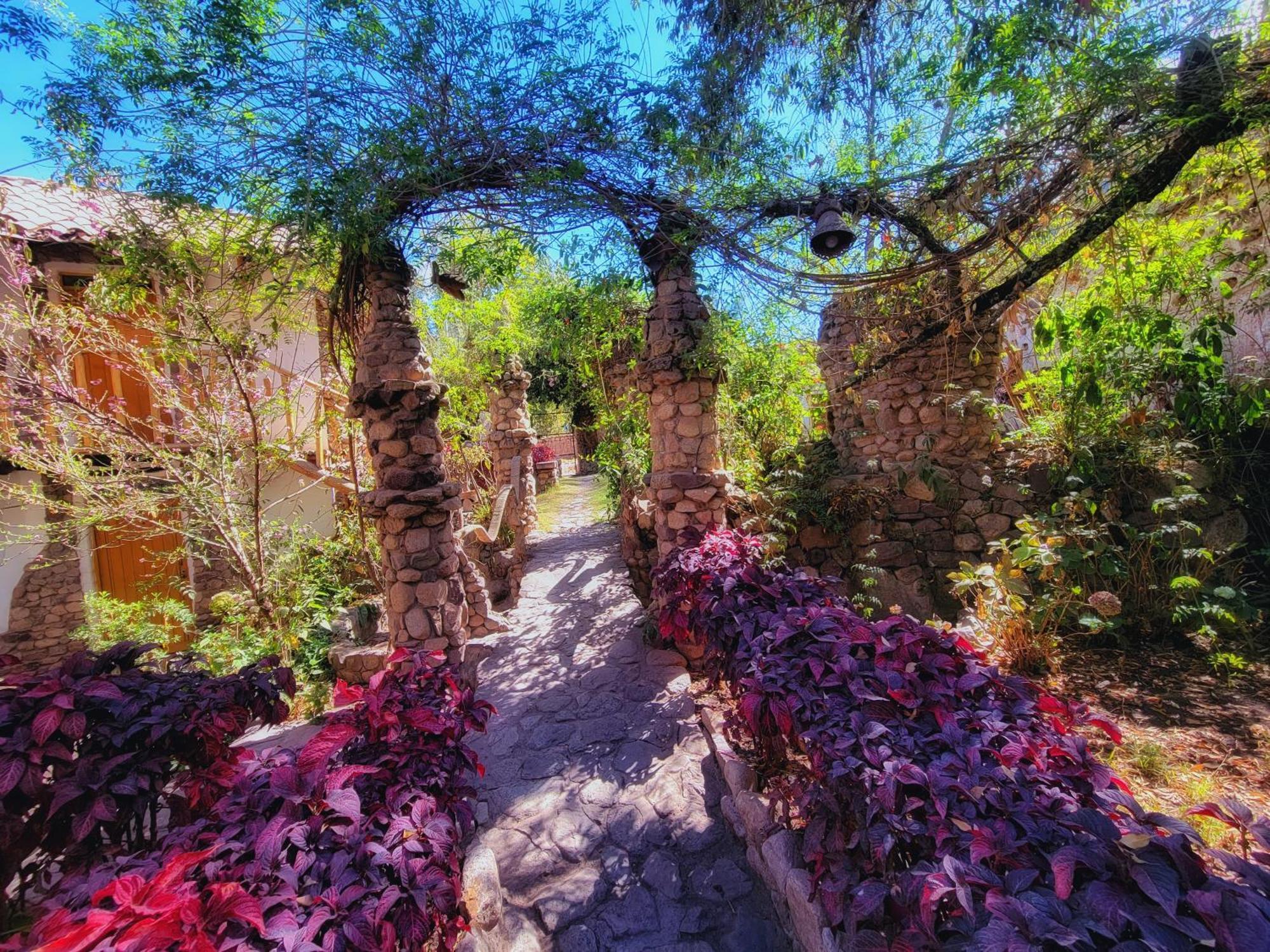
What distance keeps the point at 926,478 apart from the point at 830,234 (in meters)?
2.66

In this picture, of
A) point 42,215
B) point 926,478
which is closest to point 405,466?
point 926,478

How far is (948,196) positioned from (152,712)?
5.00 metres

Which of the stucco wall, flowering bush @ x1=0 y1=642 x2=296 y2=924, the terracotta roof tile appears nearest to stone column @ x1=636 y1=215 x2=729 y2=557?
flowering bush @ x1=0 y1=642 x2=296 y2=924

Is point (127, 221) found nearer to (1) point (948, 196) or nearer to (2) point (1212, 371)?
(1) point (948, 196)

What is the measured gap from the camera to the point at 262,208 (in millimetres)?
3082

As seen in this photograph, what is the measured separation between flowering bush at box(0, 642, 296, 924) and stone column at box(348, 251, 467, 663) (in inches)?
62.8

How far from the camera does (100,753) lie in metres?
1.89

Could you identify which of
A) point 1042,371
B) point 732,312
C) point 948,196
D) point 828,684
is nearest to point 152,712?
point 828,684

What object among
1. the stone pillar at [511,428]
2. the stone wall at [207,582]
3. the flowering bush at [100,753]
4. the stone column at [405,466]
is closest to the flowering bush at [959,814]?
the flowering bush at [100,753]

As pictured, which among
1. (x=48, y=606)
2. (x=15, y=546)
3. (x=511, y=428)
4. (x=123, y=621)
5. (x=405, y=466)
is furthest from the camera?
(x=511, y=428)

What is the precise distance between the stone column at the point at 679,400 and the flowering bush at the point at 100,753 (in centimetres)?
283

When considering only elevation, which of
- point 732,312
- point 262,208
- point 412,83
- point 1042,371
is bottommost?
point 1042,371

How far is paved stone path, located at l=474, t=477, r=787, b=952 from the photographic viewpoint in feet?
7.39

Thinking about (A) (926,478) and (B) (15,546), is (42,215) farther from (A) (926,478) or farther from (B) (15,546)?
(A) (926,478)
